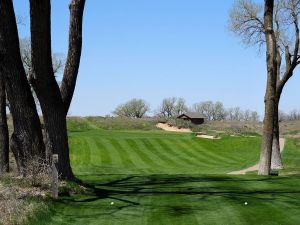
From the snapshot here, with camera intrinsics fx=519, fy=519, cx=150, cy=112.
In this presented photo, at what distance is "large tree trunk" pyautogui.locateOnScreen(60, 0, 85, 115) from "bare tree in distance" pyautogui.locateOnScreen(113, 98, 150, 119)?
137277 mm

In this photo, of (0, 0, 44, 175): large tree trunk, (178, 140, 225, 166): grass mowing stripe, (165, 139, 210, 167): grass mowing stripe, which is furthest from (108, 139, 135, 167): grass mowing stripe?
(0, 0, 44, 175): large tree trunk

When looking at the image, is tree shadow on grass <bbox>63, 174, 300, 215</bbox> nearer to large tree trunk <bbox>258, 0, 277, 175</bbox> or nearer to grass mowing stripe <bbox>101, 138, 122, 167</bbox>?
large tree trunk <bbox>258, 0, 277, 175</bbox>

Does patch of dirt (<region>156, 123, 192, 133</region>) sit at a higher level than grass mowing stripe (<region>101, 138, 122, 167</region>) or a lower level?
higher

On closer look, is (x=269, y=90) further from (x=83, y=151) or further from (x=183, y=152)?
(x=183, y=152)

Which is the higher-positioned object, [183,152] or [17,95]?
[17,95]

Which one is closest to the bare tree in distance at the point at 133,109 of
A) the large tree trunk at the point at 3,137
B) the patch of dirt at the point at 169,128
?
the patch of dirt at the point at 169,128

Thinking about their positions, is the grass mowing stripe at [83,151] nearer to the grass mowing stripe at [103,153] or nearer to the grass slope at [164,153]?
the grass slope at [164,153]

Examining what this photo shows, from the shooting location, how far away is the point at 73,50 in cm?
1409

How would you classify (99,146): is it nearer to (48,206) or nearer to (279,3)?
(279,3)

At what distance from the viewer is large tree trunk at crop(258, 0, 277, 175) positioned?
66.4 feet

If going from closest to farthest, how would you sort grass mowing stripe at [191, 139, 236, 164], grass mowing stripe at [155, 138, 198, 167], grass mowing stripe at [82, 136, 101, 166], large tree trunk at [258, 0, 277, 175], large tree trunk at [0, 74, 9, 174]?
large tree trunk at [258, 0, 277, 175]
large tree trunk at [0, 74, 9, 174]
grass mowing stripe at [82, 136, 101, 166]
grass mowing stripe at [155, 138, 198, 167]
grass mowing stripe at [191, 139, 236, 164]

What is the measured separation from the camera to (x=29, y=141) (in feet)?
44.5

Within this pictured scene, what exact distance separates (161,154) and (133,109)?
111041 millimetres

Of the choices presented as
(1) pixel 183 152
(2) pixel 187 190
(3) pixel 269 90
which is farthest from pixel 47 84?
(1) pixel 183 152
